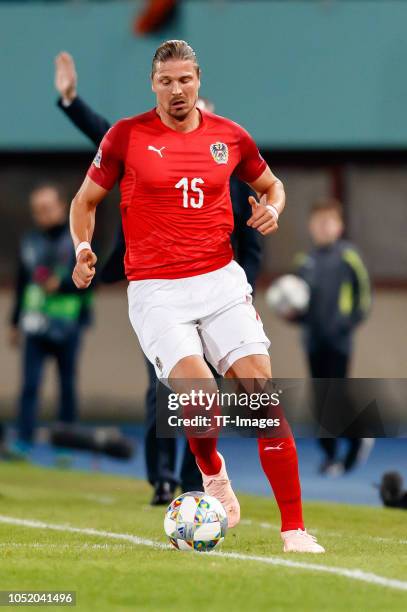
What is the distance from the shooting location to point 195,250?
7.60 meters

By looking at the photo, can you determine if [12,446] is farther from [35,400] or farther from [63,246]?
[63,246]

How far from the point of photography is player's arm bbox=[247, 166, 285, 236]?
296 inches

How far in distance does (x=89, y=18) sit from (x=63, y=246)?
4781mm

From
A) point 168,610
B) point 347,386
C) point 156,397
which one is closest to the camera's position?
point 168,610

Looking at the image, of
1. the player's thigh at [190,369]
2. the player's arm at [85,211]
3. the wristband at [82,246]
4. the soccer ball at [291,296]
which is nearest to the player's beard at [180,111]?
the player's arm at [85,211]

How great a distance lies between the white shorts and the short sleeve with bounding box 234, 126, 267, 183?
2.06 ft

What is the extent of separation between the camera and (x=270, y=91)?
18.2 meters

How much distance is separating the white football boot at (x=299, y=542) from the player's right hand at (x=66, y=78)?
12.4 feet

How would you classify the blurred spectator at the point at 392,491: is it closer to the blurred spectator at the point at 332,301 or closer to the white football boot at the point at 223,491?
the white football boot at the point at 223,491

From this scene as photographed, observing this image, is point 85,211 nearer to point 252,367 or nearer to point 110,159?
point 110,159

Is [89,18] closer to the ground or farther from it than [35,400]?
farther from it

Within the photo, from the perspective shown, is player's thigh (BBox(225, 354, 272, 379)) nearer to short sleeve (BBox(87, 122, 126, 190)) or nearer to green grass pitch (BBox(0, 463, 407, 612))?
green grass pitch (BBox(0, 463, 407, 612))

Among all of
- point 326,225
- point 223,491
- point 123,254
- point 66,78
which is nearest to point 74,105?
point 66,78

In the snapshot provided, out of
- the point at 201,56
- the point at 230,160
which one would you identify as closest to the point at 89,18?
the point at 201,56
